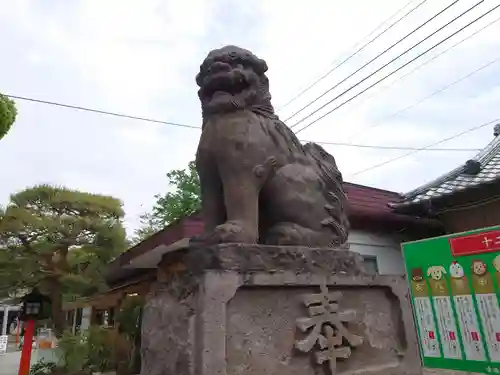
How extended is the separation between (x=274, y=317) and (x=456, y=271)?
268 centimetres

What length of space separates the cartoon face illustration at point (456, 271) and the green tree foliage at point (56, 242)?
8464mm

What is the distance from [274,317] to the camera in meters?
1.93

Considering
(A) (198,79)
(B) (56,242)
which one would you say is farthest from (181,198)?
(A) (198,79)

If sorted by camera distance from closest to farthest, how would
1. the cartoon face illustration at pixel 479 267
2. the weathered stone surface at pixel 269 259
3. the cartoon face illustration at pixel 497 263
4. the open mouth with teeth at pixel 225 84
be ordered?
Answer: the weathered stone surface at pixel 269 259
the open mouth with teeth at pixel 225 84
the cartoon face illustration at pixel 497 263
the cartoon face illustration at pixel 479 267

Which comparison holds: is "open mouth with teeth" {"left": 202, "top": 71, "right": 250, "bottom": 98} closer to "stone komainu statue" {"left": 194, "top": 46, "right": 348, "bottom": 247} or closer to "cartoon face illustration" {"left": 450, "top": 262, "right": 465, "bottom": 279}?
"stone komainu statue" {"left": 194, "top": 46, "right": 348, "bottom": 247}

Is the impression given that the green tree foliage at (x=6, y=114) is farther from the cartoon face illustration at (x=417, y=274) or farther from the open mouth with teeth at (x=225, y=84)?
the cartoon face illustration at (x=417, y=274)

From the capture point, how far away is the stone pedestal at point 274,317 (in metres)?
1.76

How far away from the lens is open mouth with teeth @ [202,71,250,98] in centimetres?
222

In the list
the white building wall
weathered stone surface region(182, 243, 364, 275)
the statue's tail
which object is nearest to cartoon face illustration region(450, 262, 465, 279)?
the white building wall

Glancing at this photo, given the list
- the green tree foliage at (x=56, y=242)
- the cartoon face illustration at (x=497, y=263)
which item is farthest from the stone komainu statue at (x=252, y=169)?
the green tree foliage at (x=56, y=242)

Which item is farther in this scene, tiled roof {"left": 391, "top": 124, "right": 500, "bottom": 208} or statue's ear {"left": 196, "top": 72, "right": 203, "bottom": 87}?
tiled roof {"left": 391, "top": 124, "right": 500, "bottom": 208}

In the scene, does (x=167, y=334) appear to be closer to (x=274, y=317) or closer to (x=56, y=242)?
(x=274, y=317)

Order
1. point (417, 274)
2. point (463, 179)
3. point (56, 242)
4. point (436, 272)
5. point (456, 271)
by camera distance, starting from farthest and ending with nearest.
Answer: point (56, 242) → point (463, 179) → point (417, 274) → point (436, 272) → point (456, 271)

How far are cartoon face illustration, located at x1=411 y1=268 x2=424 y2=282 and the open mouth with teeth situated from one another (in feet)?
9.73
